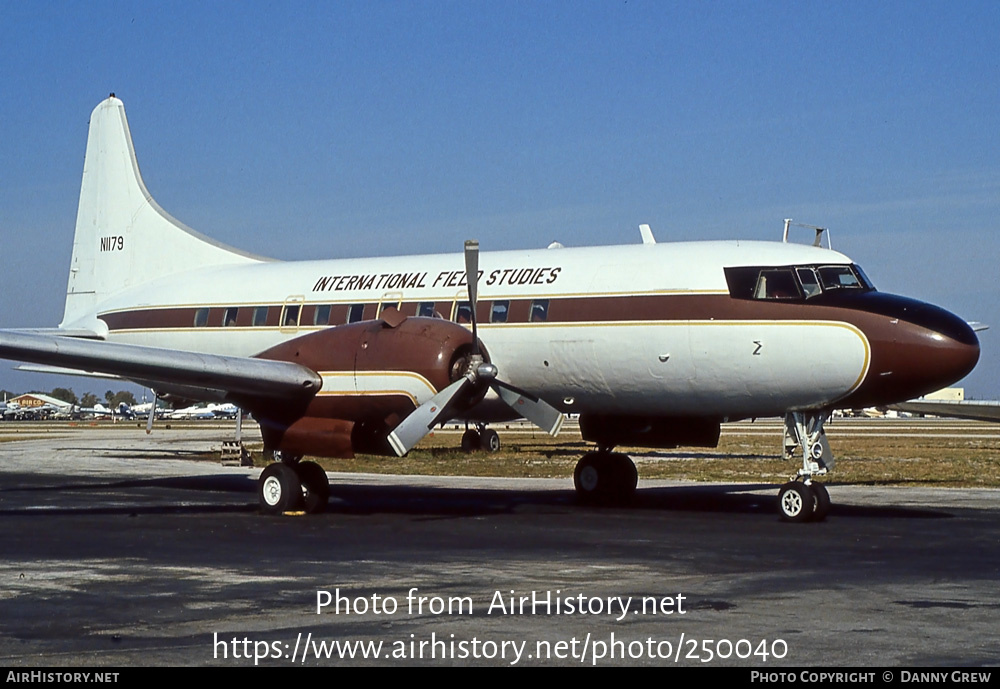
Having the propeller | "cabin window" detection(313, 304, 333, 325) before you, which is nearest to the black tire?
the propeller

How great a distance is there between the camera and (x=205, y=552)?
1384cm

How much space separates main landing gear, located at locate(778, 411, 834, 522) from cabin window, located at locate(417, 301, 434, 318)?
619cm

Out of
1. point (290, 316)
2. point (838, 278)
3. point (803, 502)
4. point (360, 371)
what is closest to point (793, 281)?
point (838, 278)

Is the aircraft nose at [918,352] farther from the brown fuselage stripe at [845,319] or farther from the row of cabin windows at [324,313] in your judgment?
the row of cabin windows at [324,313]

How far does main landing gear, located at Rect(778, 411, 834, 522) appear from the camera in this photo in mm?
16859

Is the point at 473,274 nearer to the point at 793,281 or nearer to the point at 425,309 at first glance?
the point at 425,309

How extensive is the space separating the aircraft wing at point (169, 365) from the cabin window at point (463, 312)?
2.94m

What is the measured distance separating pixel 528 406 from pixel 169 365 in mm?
5443

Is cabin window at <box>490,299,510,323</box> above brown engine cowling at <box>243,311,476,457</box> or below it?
above

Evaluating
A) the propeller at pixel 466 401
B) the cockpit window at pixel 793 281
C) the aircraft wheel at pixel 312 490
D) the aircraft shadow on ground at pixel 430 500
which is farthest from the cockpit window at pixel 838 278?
the aircraft wheel at pixel 312 490

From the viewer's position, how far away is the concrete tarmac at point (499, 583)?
26.9 feet

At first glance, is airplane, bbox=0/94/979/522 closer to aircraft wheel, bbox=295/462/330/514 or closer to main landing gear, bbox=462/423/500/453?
aircraft wheel, bbox=295/462/330/514

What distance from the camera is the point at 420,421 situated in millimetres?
16859

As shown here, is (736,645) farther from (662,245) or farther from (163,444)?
(163,444)
